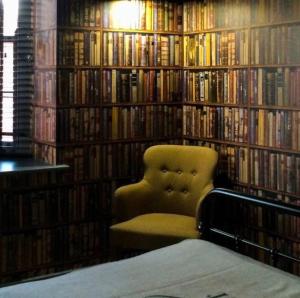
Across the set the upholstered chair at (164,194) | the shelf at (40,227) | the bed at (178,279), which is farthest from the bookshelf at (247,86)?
the bed at (178,279)

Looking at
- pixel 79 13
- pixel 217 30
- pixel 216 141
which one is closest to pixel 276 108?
pixel 216 141

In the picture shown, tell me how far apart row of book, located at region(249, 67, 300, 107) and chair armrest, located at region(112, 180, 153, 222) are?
96 centimetres

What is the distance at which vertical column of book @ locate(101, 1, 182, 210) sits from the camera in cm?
430

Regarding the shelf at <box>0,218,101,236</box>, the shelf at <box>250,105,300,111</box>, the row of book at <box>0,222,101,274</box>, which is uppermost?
the shelf at <box>250,105,300,111</box>

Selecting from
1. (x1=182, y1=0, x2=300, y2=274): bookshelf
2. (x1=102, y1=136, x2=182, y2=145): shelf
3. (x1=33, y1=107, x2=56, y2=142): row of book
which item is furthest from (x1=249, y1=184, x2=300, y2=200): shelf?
(x1=33, y1=107, x2=56, y2=142): row of book

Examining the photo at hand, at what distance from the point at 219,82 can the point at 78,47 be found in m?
1.03

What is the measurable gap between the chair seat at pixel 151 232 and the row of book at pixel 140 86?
0.95 m

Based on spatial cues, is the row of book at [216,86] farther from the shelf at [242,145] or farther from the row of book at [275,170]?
the row of book at [275,170]

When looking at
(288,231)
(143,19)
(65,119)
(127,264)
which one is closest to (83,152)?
(65,119)

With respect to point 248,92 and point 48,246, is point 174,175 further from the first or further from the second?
point 48,246

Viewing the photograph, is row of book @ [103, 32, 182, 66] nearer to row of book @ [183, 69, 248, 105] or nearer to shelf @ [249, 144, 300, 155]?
row of book @ [183, 69, 248, 105]

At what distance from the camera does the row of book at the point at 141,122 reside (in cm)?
434

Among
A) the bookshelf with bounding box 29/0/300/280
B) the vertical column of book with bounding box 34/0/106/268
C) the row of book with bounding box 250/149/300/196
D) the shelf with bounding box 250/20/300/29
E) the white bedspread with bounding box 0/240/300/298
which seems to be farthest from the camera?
the vertical column of book with bounding box 34/0/106/268

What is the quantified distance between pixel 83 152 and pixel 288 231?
1507mm
